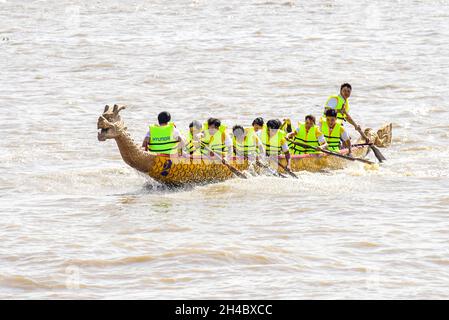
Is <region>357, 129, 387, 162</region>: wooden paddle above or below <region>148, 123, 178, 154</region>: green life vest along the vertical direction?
below

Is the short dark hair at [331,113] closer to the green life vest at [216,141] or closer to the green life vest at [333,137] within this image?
the green life vest at [333,137]

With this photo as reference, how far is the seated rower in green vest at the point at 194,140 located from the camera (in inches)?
731

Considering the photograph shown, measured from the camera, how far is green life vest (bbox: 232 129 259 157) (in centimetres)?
1884

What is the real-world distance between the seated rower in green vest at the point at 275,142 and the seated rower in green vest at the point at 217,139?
0.77 metres

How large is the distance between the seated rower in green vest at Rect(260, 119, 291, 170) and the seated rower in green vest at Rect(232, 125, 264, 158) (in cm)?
25

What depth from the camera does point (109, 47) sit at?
37219mm

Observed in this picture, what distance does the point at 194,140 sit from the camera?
18.9m

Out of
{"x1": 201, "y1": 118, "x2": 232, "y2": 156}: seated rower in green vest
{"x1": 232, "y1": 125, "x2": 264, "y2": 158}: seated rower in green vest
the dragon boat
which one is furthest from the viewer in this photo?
{"x1": 232, "y1": 125, "x2": 264, "y2": 158}: seated rower in green vest

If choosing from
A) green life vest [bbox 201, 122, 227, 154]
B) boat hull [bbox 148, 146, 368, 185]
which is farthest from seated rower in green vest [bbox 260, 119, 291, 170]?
green life vest [bbox 201, 122, 227, 154]

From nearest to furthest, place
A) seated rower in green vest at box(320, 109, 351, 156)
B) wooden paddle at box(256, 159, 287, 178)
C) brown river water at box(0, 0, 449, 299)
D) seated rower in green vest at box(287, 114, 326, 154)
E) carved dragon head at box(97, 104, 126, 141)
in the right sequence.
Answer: brown river water at box(0, 0, 449, 299) → carved dragon head at box(97, 104, 126, 141) → wooden paddle at box(256, 159, 287, 178) → seated rower in green vest at box(287, 114, 326, 154) → seated rower in green vest at box(320, 109, 351, 156)

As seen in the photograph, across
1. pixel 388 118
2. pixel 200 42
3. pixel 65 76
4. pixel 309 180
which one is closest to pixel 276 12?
pixel 200 42

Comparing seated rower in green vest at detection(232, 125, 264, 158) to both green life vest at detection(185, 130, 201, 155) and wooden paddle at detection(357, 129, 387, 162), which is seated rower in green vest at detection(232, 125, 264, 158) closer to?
green life vest at detection(185, 130, 201, 155)

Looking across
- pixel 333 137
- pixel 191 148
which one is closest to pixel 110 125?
pixel 191 148
